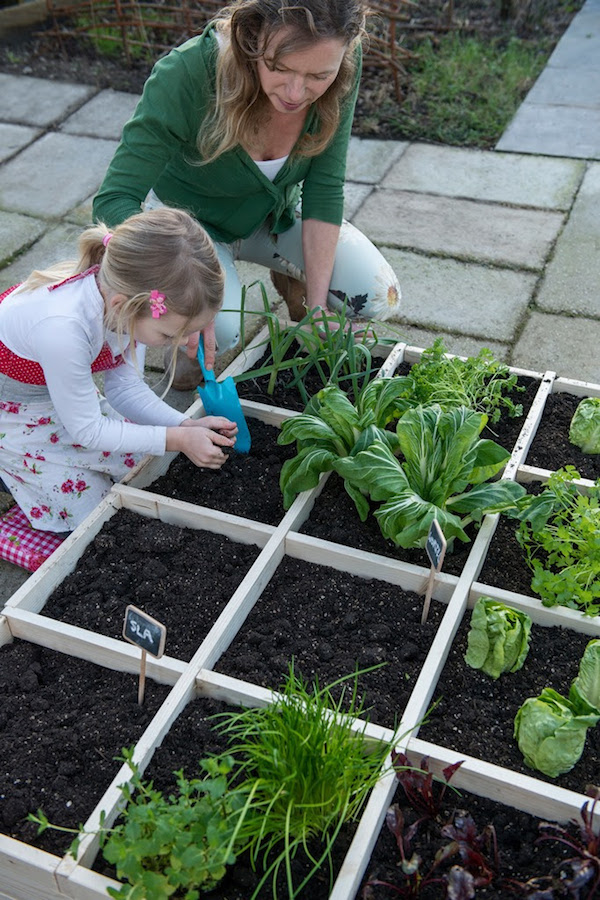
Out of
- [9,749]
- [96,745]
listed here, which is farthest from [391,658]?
[9,749]

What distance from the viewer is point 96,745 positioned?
5.61ft

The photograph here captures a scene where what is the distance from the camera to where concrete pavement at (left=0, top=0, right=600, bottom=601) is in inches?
136

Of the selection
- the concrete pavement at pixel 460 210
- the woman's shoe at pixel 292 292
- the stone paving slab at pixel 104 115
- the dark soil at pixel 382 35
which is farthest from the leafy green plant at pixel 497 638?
the stone paving slab at pixel 104 115

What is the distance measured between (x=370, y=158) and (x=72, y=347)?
10.1 ft

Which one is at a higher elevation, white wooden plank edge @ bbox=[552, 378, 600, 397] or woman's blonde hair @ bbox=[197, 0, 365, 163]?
woman's blonde hair @ bbox=[197, 0, 365, 163]

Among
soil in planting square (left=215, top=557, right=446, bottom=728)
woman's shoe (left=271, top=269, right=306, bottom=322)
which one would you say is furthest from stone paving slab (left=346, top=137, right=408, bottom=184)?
soil in planting square (left=215, top=557, right=446, bottom=728)

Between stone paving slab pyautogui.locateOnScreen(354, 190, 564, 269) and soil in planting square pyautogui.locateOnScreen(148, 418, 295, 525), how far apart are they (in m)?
1.83

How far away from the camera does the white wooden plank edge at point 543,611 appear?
1.93m

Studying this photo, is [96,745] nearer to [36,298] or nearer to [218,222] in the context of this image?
[36,298]

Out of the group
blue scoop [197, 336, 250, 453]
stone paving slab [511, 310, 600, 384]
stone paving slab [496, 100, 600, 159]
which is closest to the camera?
blue scoop [197, 336, 250, 453]

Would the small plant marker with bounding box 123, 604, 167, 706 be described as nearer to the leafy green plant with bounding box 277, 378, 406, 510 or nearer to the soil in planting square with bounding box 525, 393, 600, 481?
the leafy green plant with bounding box 277, 378, 406, 510

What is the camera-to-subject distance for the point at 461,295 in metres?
3.62

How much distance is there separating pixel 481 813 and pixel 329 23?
182cm

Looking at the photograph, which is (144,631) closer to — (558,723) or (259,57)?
(558,723)
